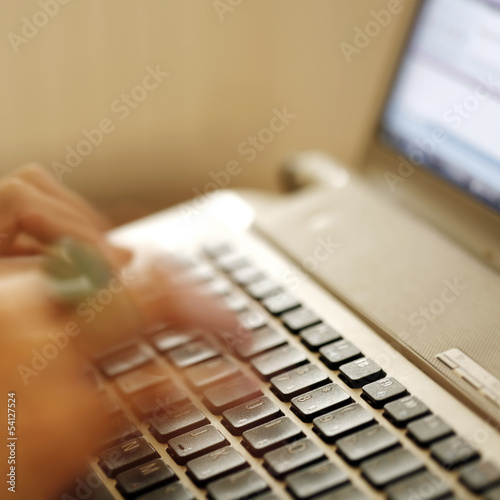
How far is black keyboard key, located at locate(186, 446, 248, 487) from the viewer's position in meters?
0.38

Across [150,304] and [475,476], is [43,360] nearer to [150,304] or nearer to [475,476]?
[150,304]

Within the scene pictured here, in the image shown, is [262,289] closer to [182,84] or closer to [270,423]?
[270,423]

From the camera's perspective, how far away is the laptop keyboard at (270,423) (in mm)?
373

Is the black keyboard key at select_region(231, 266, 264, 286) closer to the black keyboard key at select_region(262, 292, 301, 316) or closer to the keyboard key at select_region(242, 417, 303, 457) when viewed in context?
the black keyboard key at select_region(262, 292, 301, 316)

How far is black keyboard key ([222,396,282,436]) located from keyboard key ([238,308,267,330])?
0.07 meters

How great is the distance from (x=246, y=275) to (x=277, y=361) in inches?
4.0

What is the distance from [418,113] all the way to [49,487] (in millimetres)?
416

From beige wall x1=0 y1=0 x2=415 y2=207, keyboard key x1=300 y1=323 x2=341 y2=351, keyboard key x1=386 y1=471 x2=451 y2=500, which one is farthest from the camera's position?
beige wall x1=0 y1=0 x2=415 y2=207

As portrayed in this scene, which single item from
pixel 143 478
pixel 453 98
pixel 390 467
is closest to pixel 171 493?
pixel 143 478

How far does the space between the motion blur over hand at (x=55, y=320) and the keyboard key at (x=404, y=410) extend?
0.42 feet

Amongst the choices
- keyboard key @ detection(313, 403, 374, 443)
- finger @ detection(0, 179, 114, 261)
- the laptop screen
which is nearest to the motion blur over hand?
finger @ detection(0, 179, 114, 261)

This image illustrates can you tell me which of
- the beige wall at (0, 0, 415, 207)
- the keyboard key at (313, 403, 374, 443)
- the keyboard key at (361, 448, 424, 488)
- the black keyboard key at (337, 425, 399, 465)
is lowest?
the keyboard key at (361, 448, 424, 488)

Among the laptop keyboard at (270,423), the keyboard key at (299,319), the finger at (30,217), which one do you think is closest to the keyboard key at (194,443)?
the laptop keyboard at (270,423)

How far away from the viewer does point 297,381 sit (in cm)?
44
